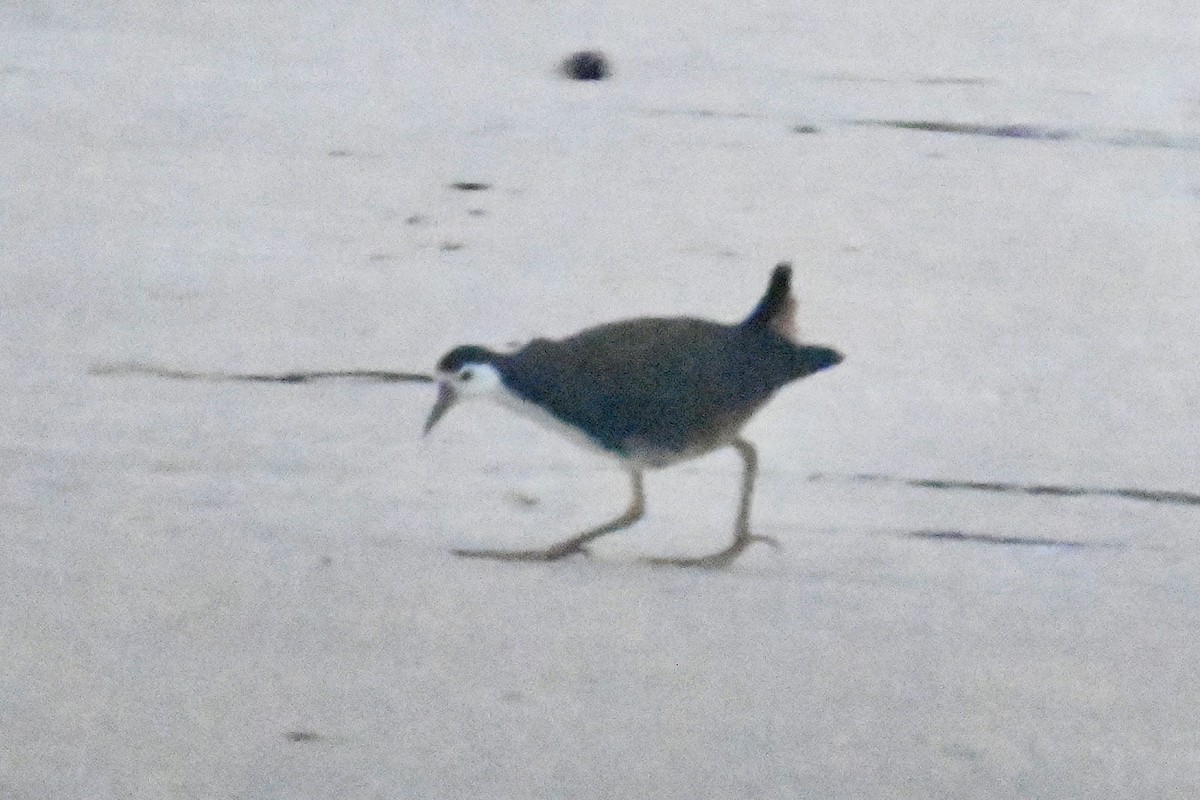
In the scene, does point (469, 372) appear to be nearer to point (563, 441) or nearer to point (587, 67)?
point (563, 441)

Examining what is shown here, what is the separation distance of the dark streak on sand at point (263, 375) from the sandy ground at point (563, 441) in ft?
0.08

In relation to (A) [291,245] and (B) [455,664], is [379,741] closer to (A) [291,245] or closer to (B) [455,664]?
(B) [455,664]

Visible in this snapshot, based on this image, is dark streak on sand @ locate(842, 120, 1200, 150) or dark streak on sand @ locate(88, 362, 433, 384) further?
dark streak on sand @ locate(842, 120, 1200, 150)

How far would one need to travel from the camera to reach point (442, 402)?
88.7 inches

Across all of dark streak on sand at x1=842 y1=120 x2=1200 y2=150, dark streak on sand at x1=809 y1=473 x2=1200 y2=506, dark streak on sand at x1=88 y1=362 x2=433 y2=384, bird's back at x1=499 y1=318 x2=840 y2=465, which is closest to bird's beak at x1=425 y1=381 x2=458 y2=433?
bird's back at x1=499 y1=318 x2=840 y2=465

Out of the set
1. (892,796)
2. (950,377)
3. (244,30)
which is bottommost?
(892,796)

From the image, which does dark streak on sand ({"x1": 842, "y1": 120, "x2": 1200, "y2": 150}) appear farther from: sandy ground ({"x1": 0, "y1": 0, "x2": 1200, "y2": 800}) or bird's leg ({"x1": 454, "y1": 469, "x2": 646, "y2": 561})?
bird's leg ({"x1": 454, "y1": 469, "x2": 646, "y2": 561})

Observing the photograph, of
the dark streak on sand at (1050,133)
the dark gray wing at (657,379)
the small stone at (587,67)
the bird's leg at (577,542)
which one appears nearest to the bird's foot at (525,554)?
the bird's leg at (577,542)

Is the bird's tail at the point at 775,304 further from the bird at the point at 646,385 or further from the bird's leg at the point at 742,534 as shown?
the bird's leg at the point at 742,534

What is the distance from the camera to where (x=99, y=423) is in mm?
2361

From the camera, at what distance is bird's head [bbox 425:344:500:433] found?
7.13 ft

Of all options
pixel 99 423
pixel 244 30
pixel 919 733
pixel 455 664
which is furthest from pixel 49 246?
pixel 919 733

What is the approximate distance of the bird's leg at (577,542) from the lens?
213cm

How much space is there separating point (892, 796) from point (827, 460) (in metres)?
0.63
